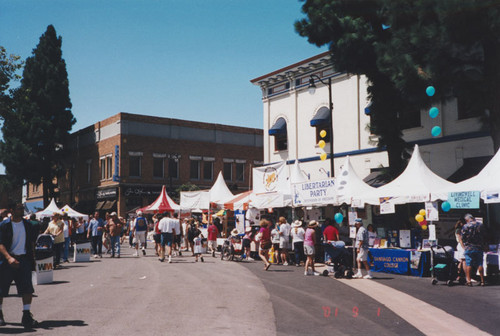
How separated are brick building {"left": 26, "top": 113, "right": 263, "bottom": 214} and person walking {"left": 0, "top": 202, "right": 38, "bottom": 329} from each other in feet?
109

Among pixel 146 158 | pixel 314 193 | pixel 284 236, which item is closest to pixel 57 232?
pixel 284 236

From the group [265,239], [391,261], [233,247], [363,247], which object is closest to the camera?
[363,247]

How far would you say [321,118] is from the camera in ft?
86.6

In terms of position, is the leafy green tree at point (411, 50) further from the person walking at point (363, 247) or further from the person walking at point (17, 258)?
the person walking at point (17, 258)

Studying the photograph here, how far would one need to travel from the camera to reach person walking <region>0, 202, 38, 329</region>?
756 cm

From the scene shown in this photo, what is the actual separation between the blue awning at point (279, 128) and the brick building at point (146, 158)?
14.0m

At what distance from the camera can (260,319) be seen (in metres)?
8.10

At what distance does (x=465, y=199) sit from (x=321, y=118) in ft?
44.3

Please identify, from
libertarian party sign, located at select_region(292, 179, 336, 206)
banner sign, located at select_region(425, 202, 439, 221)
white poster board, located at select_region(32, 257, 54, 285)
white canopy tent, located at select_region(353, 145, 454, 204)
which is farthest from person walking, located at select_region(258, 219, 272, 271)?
white poster board, located at select_region(32, 257, 54, 285)

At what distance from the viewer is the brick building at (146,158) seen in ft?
146

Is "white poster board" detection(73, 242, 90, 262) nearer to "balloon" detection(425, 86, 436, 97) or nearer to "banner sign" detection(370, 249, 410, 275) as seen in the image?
"banner sign" detection(370, 249, 410, 275)

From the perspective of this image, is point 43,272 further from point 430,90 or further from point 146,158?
point 146,158

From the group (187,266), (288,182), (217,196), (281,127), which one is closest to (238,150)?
(281,127)

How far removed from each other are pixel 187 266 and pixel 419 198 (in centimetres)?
858
